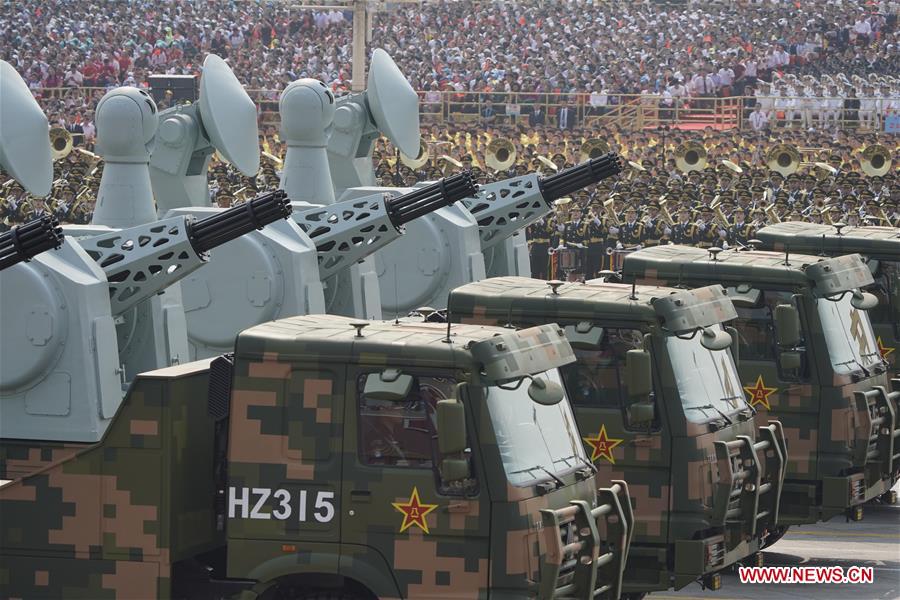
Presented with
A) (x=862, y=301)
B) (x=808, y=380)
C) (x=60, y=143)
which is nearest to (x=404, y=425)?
(x=808, y=380)

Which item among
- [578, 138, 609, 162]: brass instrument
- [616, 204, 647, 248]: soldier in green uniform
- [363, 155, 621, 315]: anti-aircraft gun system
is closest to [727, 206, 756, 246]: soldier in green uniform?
[616, 204, 647, 248]: soldier in green uniform

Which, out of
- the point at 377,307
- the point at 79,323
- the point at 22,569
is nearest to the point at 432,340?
the point at 22,569

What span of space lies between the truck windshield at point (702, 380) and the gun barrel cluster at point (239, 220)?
3.20m

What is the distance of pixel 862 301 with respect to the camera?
11609 mm

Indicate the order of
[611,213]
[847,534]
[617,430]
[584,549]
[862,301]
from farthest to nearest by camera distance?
[611,213], [847,534], [862,301], [617,430], [584,549]

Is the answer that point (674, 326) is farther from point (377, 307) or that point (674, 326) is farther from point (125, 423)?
point (377, 307)

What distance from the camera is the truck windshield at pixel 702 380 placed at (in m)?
9.32

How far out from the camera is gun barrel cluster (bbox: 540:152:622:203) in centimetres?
1534

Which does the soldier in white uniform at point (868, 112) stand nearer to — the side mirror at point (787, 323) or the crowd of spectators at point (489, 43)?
the crowd of spectators at point (489, 43)

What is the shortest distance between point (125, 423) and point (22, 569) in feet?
2.81

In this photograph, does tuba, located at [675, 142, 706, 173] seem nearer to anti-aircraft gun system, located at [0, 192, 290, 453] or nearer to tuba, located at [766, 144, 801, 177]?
tuba, located at [766, 144, 801, 177]

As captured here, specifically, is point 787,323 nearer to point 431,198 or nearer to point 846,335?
point 846,335

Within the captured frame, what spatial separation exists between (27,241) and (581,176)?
7.84 m

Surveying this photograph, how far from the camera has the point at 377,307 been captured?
619 inches
